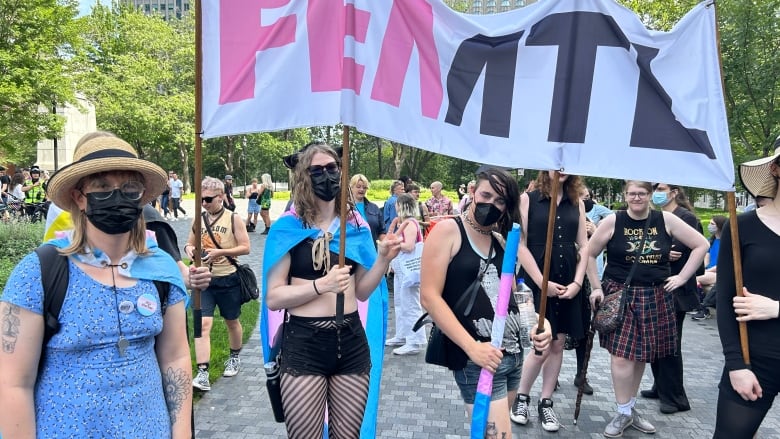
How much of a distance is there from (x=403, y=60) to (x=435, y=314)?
56.4 inches

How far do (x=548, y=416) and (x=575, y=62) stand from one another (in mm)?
3121

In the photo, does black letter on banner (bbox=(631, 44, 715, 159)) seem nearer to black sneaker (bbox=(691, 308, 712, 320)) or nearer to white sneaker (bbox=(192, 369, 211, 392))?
white sneaker (bbox=(192, 369, 211, 392))

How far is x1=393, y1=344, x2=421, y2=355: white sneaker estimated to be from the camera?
6516 mm

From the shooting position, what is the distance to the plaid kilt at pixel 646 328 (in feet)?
14.1

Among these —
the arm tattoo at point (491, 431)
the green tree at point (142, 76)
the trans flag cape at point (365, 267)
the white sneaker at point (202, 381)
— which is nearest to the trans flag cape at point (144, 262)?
the trans flag cape at point (365, 267)

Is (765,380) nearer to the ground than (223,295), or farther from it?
farther from it

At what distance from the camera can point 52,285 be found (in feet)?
6.00

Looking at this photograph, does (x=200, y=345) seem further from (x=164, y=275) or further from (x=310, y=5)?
(x=310, y=5)

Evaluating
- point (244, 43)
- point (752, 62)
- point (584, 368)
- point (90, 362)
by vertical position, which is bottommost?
point (584, 368)

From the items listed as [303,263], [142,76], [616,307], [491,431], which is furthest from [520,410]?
[142,76]

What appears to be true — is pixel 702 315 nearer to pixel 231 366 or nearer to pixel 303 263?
pixel 231 366

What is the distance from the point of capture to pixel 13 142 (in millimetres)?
19891

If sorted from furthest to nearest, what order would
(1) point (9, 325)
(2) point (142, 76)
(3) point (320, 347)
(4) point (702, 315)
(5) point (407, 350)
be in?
(2) point (142, 76) < (4) point (702, 315) < (5) point (407, 350) < (3) point (320, 347) < (1) point (9, 325)

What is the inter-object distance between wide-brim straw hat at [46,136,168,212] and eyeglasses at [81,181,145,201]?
2.1 inches
